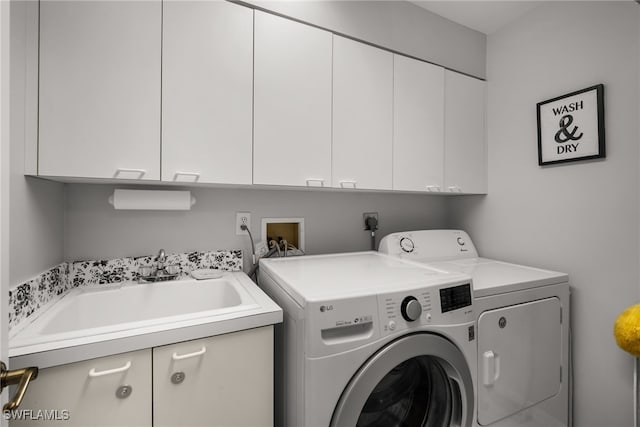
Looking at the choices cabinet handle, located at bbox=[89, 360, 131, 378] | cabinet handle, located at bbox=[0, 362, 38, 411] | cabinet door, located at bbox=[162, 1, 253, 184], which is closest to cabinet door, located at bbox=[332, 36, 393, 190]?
cabinet door, located at bbox=[162, 1, 253, 184]

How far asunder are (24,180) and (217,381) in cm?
94

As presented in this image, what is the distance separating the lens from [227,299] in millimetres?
1338

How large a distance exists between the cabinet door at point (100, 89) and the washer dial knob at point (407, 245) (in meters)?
1.38

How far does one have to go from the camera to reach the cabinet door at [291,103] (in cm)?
129

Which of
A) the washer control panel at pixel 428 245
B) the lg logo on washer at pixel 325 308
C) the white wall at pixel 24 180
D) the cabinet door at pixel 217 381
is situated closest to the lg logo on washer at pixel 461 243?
the washer control panel at pixel 428 245

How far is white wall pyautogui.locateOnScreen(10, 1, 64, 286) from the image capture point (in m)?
0.87

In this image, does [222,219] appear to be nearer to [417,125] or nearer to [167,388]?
[167,388]

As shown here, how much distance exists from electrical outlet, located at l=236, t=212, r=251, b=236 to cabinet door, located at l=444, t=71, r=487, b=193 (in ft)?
4.10

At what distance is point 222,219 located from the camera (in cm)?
155

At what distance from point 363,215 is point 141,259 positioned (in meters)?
1.33

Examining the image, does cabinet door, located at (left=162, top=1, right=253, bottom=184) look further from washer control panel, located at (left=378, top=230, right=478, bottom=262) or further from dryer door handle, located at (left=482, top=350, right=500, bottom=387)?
dryer door handle, located at (left=482, top=350, right=500, bottom=387)

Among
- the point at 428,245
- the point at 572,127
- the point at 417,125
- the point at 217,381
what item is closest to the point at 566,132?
the point at 572,127

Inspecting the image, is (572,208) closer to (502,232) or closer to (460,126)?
(502,232)

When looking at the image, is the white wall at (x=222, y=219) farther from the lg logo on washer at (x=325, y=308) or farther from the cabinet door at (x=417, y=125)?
the lg logo on washer at (x=325, y=308)
